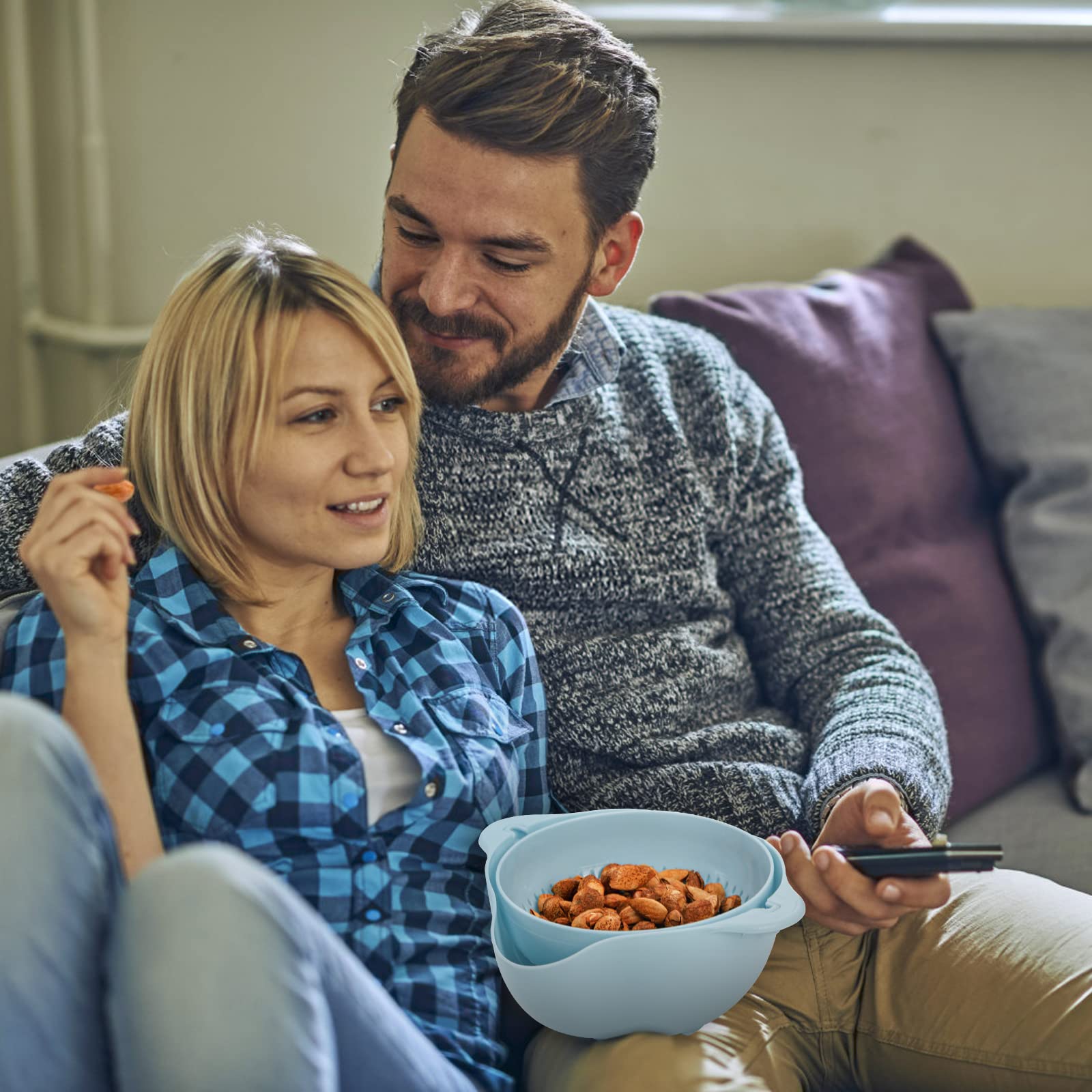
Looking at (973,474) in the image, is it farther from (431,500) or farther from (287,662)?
(287,662)

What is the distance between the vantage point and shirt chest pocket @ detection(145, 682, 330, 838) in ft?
3.34

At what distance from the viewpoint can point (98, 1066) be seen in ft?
2.60

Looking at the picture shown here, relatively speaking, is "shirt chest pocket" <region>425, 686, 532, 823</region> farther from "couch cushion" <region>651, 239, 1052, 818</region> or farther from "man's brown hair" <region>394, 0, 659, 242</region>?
"couch cushion" <region>651, 239, 1052, 818</region>

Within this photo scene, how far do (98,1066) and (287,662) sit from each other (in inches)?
14.8

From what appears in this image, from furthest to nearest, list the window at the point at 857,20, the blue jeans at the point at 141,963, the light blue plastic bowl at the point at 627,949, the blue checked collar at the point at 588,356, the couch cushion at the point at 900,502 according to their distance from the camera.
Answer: the window at the point at 857,20 < the couch cushion at the point at 900,502 < the blue checked collar at the point at 588,356 < the light blue plastic bowl at the point at 627,949 < the blue jeans at the point at 141,963

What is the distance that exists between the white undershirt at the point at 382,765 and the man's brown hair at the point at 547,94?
566mm

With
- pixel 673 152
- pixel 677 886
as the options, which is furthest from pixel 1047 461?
pixel 677 886

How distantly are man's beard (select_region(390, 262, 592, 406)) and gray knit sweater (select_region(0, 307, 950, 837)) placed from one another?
3 centimetres

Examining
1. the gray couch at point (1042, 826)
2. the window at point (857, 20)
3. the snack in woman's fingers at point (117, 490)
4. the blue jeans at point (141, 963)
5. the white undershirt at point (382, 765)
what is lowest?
the gray couch at point (1042, 826)

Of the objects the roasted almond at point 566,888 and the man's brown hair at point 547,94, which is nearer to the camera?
the roasted almond at point 566,888

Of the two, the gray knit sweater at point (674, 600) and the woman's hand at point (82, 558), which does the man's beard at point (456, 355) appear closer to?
the gray knit sweater at point (674, 600)

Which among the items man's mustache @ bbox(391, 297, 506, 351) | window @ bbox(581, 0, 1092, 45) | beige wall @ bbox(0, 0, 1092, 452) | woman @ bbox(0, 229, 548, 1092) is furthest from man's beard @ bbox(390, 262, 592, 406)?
window @ bbox(581, 0, 1092, 45)

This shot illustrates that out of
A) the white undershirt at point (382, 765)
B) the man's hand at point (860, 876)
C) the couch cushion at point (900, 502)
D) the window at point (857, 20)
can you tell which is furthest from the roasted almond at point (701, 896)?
the window at point (857, 20)

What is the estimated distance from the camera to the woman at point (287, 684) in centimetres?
82
